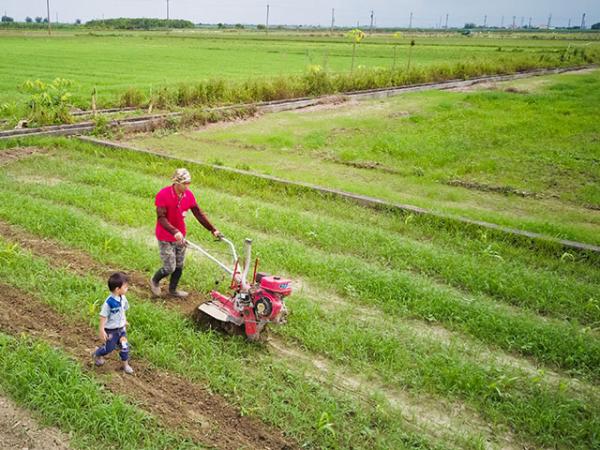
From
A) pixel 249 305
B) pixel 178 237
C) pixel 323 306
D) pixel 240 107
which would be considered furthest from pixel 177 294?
pixel 240 107

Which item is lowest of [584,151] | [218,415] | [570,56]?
[218,415]

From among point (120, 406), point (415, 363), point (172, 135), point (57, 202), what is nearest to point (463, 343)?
point (415, 363)

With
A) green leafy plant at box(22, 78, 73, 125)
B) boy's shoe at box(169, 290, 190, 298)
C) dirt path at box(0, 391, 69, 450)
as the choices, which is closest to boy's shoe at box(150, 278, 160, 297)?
boy's shoe at box(169, 290, 190, 298)

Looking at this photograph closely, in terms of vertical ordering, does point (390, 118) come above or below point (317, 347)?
above

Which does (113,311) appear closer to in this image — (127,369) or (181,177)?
(127,369)

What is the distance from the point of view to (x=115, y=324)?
4715mm

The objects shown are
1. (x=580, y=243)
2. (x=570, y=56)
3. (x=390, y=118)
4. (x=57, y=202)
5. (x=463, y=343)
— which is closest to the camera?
(x=463, y=343)

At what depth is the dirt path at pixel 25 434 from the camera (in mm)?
3885

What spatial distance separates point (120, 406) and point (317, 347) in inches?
75.3

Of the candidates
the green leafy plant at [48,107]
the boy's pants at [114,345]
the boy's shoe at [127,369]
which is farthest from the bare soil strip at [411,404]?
the green leafy plant at [48,107]

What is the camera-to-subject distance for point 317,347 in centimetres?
530

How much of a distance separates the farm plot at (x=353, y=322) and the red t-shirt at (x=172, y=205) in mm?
803

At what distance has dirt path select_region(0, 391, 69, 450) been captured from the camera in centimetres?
388

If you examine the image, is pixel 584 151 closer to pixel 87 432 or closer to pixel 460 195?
pixel 460 195
